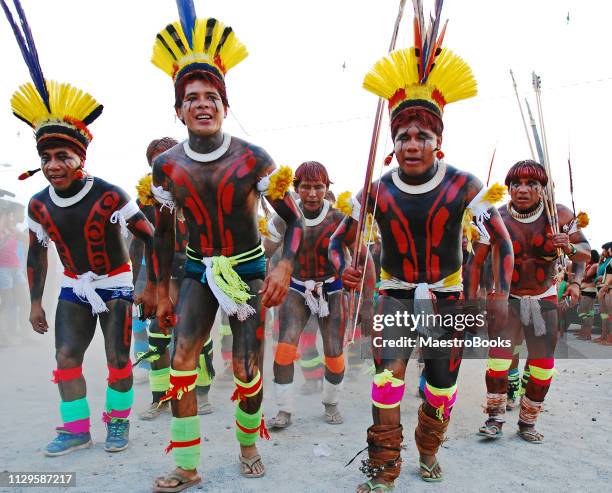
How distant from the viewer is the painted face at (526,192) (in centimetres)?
454

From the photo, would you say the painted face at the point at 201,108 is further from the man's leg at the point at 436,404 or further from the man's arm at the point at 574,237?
the man's arm at the point at 574,237

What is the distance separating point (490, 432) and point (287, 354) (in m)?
1.77

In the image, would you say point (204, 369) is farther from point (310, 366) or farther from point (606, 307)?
point (606, 307)

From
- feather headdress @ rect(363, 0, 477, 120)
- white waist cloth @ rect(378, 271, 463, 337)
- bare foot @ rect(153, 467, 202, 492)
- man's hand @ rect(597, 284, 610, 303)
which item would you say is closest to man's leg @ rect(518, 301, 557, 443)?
white waist cloth @ rect(378, 271, 463, 337)

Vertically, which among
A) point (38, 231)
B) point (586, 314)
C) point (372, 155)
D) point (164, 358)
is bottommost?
point (586, 314)

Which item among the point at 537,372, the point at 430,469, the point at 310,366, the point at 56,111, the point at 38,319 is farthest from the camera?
the point at 310,366

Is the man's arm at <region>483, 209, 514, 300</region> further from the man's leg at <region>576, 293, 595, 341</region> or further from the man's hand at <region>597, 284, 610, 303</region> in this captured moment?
the man's leg at <region>576, 293, 595, 341</region>

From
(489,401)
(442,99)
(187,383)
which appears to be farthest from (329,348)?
(442,99)

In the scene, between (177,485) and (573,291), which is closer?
(177,485)

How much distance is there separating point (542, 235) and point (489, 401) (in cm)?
149

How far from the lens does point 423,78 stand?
329 centimetres

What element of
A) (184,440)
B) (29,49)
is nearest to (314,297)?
(184,440)

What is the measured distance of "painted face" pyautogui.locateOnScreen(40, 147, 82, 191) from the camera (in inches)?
151

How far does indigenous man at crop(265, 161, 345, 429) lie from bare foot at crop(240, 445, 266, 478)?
105 centimetres
